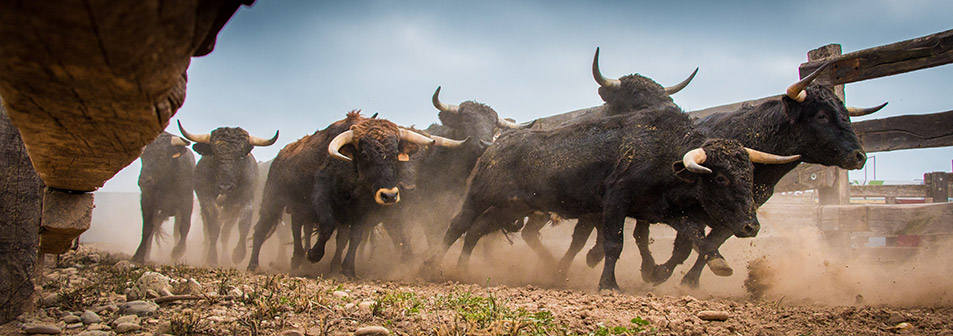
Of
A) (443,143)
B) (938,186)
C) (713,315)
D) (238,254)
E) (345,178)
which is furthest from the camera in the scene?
(938,186)

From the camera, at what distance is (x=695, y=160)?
5031mm

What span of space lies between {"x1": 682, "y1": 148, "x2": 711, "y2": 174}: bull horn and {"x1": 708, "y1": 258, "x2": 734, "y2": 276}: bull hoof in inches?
32.6

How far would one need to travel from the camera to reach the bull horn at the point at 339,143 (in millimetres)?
6296

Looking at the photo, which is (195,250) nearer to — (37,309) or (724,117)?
(37,309)

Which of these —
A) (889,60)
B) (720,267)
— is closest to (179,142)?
(720,267)

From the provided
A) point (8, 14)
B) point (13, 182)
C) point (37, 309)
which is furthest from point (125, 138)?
point (37, 309)

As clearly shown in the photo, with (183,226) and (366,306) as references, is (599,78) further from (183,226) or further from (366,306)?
(183,226)

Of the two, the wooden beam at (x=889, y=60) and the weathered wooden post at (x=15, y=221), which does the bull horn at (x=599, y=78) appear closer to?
the wooden beam at (x=889, y=60)

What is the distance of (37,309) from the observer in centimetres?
309

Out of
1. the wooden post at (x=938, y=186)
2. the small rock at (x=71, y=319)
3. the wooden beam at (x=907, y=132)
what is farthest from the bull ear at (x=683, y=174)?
the wooden post at (x=938, y=186)

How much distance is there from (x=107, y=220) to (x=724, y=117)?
26203mm

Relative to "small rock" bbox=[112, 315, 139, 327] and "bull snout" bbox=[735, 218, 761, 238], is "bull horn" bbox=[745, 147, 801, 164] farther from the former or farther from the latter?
"small rock" bbox=[112, 315, 139, 327]

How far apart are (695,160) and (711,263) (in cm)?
99

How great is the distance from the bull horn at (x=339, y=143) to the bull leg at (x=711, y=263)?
162 inches
